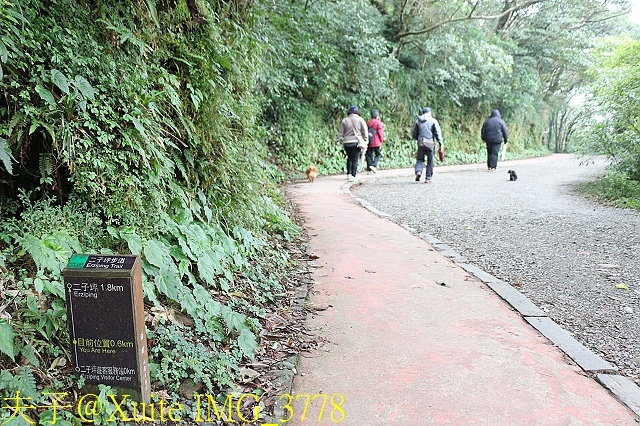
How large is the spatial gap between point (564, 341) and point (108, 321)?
328cm

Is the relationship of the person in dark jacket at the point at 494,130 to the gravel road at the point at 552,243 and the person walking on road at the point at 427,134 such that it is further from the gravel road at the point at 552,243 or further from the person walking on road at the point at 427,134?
the person walking on road at the point at 427,134

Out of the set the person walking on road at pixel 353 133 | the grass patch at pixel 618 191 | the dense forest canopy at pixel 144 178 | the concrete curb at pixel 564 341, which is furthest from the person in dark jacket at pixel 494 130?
the concrete curb at pixel 564 341

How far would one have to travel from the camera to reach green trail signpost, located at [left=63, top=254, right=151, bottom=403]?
8.19 ft

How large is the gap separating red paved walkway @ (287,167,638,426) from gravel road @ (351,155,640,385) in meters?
0.53

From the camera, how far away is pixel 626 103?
1066 centimetres

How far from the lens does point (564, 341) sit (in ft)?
12.6

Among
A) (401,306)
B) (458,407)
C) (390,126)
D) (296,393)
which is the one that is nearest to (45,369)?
(296,393)

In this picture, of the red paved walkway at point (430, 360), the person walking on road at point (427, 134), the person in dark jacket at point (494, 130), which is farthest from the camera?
the person in dark jacket at point (494, 130)

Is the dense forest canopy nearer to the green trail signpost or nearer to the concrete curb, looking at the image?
the green trail signpost

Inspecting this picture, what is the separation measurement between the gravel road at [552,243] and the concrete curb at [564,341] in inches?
4.3

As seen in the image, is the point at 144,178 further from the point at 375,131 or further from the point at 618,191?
the point at 375,131

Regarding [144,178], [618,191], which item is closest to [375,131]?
[618,191]

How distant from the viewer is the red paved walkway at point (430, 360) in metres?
2.87

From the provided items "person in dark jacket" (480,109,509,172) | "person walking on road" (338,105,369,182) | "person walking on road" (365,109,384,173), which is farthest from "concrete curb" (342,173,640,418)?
"person in dark jacket" (480,109,509,172)
